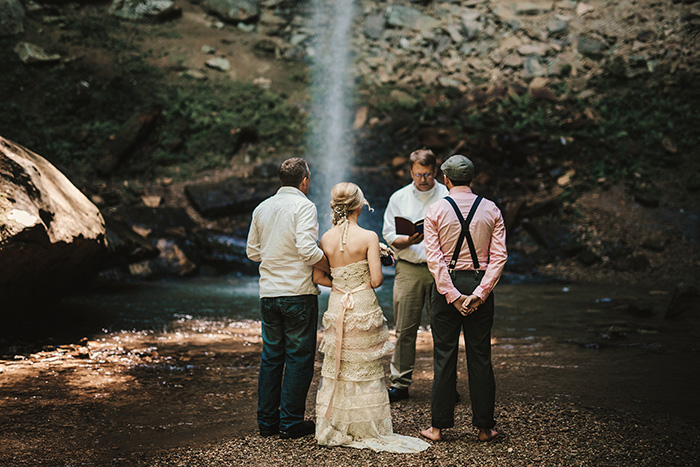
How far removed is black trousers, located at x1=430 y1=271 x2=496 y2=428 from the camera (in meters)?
3.87

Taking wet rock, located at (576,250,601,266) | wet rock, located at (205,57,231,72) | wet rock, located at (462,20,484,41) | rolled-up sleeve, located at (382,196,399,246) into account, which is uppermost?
wet rock, located at (462,20,484,41)

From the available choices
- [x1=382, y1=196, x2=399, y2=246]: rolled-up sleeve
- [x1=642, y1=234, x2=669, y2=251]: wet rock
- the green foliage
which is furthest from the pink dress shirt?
the green foliage

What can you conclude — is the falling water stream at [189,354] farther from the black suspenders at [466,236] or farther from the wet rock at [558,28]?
the wet rock at [558,28]

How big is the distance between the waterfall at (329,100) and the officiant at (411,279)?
10.4 m

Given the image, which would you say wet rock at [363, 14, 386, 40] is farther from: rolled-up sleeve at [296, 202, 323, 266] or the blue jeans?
the blue jeans

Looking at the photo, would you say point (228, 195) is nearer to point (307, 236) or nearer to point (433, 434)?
point (307, 236)

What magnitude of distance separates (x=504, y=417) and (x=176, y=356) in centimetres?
375

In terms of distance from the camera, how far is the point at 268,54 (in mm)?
22750

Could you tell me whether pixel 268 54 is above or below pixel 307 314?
above

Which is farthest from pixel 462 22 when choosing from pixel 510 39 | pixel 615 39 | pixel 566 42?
pixel 615 39

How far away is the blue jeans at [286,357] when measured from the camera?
13.3 feet

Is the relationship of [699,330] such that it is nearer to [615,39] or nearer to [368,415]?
[368,415]

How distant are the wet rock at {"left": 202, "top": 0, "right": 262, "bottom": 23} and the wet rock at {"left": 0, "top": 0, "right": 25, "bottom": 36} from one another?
22.6 feet

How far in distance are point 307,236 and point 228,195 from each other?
12.5 meters
